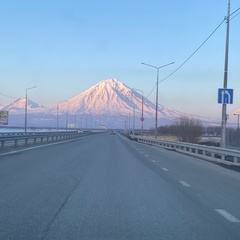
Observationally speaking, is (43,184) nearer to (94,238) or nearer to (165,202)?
(165,202)

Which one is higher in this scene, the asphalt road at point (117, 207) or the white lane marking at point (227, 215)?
the white lane marking at point (227, 215)

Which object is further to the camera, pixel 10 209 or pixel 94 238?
pixel 10 209

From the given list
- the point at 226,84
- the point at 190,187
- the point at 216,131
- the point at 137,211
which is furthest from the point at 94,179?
the point at 216,131

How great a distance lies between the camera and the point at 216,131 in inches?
4830

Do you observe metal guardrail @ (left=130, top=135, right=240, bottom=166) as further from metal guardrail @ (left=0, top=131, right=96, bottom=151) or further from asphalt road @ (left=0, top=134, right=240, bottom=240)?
metal guardrail @ (left=0, top=131, right=96, bottom=151)

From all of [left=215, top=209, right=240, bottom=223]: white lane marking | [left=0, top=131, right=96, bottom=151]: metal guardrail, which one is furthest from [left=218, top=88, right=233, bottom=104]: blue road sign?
[left=215, top=209, right=240, bottom=223]: white lane marking

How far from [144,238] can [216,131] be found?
118721 mm

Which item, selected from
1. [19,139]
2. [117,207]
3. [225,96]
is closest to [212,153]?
[225,96]

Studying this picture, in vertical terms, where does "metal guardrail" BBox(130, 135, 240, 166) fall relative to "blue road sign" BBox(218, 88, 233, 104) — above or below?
below

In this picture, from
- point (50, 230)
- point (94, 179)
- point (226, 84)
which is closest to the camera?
point (50, 230)

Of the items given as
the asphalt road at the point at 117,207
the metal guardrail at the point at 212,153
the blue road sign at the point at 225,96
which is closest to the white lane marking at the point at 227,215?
the asphalt road at the point at 117,207

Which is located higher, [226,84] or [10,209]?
[226,84]

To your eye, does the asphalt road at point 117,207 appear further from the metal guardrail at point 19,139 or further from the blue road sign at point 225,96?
the metal guardrail at point 19,139

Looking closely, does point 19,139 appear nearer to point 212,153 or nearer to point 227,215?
point 212,153
